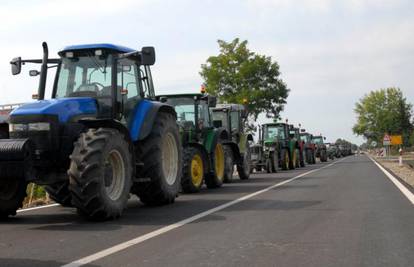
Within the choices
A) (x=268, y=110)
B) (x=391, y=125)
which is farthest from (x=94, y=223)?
(x=391, y=125)

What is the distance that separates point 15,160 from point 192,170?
6.79 metres

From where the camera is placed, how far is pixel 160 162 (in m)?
10.5

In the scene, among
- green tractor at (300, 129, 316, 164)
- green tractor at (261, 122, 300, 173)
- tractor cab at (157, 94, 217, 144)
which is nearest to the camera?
tractor cab at (157, 94, 217, 144)

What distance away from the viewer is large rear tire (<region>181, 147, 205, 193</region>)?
14.0 metres

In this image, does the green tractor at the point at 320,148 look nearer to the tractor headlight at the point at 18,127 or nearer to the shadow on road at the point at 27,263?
the tractor headlight at the point at 18,127

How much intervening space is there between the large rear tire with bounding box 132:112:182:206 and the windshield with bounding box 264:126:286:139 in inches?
731

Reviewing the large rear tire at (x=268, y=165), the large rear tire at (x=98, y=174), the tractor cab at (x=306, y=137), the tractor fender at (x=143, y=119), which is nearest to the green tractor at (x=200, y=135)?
the tractor fender at (x=143, y=119)

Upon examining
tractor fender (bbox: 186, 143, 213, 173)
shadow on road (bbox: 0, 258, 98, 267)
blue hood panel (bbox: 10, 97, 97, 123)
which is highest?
blue hood panel (bbox: 10, 97, 97, 123)

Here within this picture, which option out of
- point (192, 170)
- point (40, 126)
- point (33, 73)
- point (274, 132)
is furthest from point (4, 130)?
point (274, 132)

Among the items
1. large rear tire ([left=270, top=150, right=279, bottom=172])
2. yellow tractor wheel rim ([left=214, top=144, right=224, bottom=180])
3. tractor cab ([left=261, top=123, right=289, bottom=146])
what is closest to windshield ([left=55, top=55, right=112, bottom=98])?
yellow tractor wheel rim ([left=214, top=144, right=224, bottom=180])

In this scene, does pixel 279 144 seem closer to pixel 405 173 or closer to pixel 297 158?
pixel 297 158

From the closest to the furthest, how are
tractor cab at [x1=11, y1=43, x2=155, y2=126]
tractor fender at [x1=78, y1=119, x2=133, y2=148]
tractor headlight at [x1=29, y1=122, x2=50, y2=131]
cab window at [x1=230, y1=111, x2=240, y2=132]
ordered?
tractor headlight at [x1=29, y1=122, x2=50, y2=131], tractor fender at [x1=78, y1=119, x2=133, y2=148], tractor cab at [x1=11, y1=43, x2=155, y2=126], cab window at [x1=230, y1=111, x2=240, y2=132]

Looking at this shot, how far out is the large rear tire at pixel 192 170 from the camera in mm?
14008

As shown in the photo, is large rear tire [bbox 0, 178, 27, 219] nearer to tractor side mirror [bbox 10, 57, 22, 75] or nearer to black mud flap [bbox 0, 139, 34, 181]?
black mud flap [bbox 0, 139, 34, 181]
